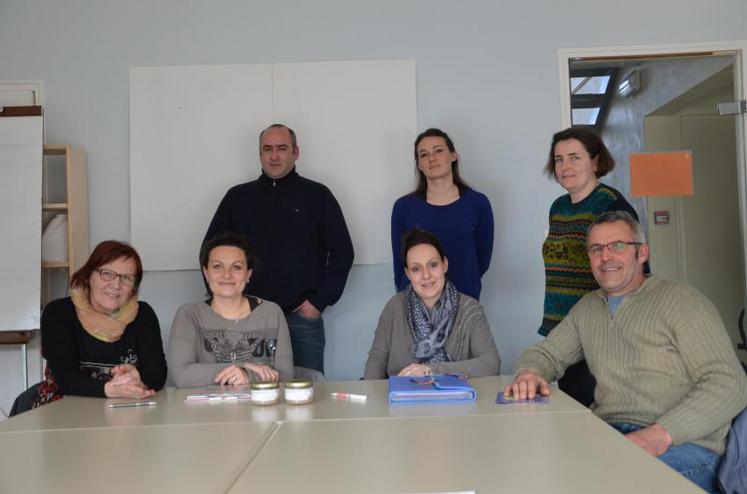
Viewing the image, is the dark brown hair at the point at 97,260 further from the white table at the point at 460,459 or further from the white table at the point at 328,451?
the white table at the point at 460,459

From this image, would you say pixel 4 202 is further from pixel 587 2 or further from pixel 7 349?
pixel 587 2

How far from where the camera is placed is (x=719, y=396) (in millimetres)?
1824

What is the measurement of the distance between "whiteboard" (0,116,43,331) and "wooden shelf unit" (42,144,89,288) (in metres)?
0.08

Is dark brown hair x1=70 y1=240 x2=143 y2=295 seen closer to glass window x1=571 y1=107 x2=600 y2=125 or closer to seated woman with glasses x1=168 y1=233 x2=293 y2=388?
seated woman with glasses x1=168 y1=233 x2=293 y2=388

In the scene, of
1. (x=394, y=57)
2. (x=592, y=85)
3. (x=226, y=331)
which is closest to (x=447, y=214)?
(x=394, y=57)

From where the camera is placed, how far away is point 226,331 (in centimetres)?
254

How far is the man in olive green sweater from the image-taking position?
71.2 inches

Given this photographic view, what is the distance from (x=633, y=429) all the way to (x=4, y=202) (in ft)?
10.7

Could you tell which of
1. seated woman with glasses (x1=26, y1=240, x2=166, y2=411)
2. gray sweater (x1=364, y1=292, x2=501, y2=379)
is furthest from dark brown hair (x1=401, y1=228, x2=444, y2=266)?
seated woman with glasses (x1=26, y1=240, x2=166, y2=411)

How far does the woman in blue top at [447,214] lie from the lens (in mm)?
3365

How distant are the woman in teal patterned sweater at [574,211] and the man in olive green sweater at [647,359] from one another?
1.43 feet

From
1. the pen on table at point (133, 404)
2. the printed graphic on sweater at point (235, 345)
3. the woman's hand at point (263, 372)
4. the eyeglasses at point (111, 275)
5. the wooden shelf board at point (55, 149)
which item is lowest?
the pen on table at point (133, 404)

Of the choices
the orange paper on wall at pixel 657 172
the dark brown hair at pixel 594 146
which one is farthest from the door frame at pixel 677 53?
the dark brown hair at pixel 594 146

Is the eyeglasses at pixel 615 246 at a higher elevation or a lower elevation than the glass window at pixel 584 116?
lower
